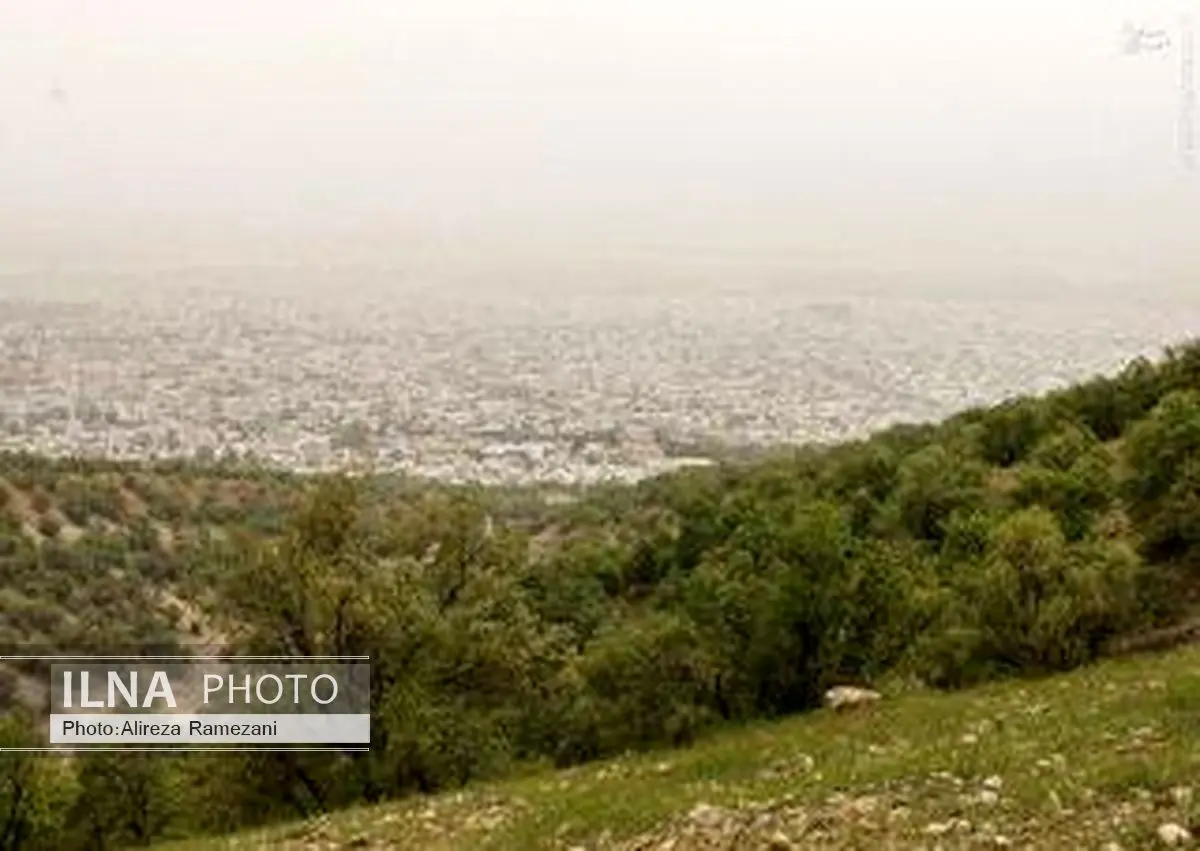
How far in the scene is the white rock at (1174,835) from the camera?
11094 millimetres

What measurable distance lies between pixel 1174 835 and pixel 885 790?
308 cm

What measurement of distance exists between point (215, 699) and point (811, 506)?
38.0 ft

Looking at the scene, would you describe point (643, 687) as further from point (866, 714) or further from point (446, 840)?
point (446, 840)

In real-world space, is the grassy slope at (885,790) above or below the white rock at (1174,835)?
below

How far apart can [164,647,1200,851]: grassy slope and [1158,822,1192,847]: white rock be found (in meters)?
0.11

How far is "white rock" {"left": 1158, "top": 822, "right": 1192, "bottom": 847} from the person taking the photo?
11.1m

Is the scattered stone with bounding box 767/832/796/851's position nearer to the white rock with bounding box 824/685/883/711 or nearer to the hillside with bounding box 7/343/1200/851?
the white rock with bounding box 824/685/883/711

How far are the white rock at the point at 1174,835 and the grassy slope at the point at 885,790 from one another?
0.11 m

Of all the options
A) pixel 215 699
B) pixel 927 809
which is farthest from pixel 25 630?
pixel 927 809

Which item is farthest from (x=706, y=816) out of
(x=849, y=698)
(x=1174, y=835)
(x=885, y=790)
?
(x=849, y=698)

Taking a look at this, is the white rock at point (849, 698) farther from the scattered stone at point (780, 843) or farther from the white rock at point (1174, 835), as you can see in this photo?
the white rock at point (1174, 835)

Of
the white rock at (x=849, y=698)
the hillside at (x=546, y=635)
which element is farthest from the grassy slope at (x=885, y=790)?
the hillside at (x=546, y=635)

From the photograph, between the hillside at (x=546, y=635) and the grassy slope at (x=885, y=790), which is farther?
the hillside at (x=546, y=635)

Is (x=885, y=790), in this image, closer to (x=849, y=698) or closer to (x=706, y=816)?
(x=706, y=816)
